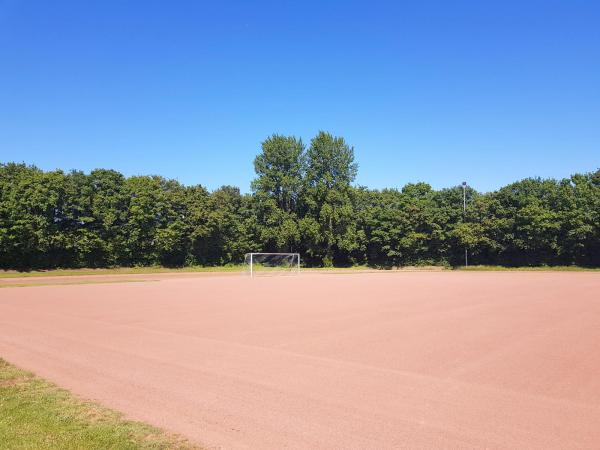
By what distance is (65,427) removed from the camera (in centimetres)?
630

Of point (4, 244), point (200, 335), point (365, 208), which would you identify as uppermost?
point (365, 208)

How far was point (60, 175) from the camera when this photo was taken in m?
56.7

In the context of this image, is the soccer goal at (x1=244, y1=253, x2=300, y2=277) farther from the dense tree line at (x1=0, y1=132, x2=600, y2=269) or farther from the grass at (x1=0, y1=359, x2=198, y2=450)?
the grass at (x1=0, y1=359, x2=198, y2=450)

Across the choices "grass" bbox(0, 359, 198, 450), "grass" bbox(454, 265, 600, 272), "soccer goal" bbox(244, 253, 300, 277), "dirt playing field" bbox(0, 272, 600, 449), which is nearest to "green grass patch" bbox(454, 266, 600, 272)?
"grass" bbox(454, 265, 600, 272)

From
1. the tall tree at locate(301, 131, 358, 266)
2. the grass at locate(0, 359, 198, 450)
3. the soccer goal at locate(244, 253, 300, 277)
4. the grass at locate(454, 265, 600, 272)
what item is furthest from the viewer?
the tall tree at locate(301, 131, 358, 266)

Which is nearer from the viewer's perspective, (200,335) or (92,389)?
(92,389)

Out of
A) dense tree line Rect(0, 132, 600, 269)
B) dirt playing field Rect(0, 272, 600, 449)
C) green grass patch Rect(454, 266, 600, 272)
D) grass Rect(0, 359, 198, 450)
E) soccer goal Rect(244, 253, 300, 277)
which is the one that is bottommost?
dirt playing field Rect(0, 272, 600, 449)

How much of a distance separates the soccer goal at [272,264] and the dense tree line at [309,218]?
514 cm

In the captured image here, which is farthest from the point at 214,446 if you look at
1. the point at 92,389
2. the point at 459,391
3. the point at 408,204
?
the point at 408,204

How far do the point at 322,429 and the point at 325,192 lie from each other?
64869mm

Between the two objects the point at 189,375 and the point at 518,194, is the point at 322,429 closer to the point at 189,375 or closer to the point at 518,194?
the point at 189,375

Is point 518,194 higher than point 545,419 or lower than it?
higher

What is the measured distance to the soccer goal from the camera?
60.8 metres

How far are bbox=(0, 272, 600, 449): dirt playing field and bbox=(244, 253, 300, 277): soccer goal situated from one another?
4054 centimetres
